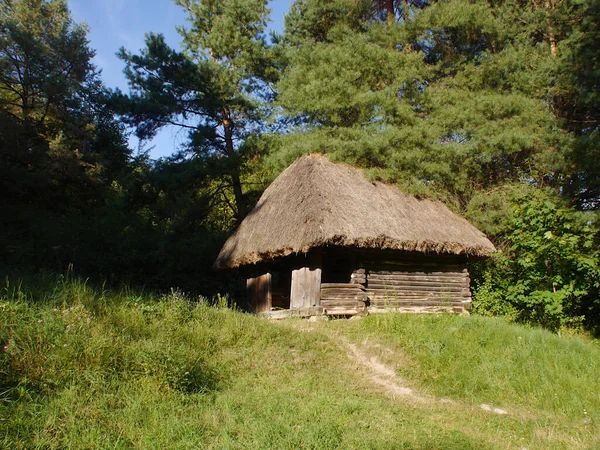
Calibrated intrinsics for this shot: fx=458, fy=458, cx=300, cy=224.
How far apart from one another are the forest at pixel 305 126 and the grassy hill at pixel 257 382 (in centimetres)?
414

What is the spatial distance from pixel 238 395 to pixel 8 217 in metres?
12.5

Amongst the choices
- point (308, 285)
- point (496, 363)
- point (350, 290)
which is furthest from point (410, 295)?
point (496, 363)

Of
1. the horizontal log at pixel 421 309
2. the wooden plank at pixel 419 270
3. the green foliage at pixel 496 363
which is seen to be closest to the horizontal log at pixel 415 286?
the wooden plank at pixel 419 270

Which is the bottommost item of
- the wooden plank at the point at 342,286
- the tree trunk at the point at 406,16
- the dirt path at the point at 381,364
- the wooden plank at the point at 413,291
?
the dirt path at the point at 381,364

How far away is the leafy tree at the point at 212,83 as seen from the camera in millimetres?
15398

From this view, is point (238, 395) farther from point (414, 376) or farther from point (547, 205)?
point (547, 205)

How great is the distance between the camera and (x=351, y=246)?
10.1 metres

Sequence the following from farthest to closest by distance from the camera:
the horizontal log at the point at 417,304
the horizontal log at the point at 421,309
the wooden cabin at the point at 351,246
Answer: the horizontal log at the point at 417,304
the horizontal log at the point at 421,309
the wooden cabin at the point at 351,246

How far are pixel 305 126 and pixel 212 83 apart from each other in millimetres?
3624

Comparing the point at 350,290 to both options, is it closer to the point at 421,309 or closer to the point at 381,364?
the point at 421,309

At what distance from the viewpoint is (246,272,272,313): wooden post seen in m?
12.1

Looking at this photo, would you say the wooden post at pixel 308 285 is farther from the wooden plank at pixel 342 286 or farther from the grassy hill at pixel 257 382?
the grassy hill at pixel 257 382

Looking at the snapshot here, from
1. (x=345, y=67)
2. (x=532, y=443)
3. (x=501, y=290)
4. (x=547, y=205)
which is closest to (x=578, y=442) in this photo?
(x=532, y=443)

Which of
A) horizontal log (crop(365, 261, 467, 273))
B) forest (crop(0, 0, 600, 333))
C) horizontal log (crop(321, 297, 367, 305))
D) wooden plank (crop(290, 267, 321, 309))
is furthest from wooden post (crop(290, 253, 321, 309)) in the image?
forest (crop(0, 0, 600, 333))
